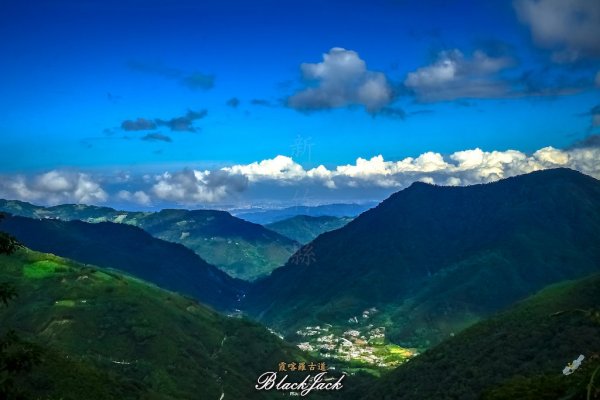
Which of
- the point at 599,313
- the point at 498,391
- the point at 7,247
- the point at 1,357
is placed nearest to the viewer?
the point at 599,313

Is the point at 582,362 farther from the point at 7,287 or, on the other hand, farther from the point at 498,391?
the point at 7,287

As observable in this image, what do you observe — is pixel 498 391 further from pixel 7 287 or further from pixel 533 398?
pixel 7 287

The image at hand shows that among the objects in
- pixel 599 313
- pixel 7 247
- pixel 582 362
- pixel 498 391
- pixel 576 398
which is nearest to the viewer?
pixel 599 313

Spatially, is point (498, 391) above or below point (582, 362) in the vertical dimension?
below

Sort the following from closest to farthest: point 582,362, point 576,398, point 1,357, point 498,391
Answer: point 576,398 → point 582,362 → point 1,357 → point 498,391

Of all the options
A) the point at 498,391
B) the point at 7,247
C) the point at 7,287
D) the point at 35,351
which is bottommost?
the point at 498,391

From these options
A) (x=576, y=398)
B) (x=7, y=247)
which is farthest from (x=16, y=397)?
(x=576, y=398)

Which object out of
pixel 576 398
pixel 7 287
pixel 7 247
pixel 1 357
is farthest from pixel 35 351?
pixel 576 398

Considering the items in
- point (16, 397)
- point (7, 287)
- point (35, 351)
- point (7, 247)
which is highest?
point (7, 247)

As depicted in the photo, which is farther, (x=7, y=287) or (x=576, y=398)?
(x=7, y=287)
